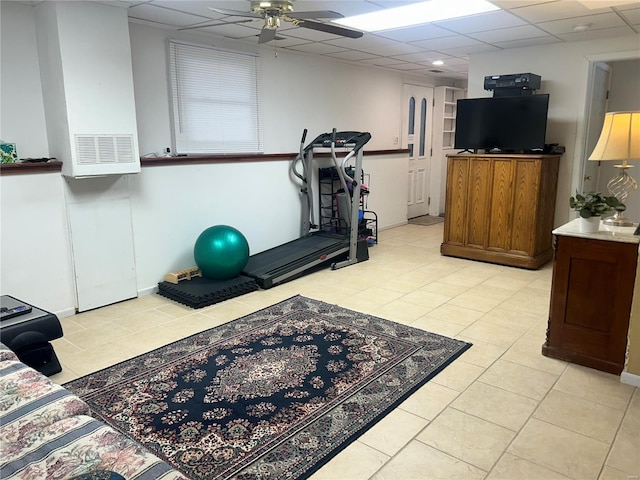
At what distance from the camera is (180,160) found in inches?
179

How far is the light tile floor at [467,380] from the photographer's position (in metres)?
2.13

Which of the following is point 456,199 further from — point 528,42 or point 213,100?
point 213,100

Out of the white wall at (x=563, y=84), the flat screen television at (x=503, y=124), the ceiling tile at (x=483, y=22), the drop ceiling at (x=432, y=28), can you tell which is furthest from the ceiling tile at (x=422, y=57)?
the ceiling tile at (x=483, y=22)

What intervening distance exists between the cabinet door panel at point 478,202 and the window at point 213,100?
2.57 metres

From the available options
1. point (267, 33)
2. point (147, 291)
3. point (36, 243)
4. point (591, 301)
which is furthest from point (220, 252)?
point (591, 301)

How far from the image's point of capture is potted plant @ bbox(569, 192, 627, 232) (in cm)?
292

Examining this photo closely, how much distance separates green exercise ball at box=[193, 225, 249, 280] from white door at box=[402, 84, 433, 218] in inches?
174

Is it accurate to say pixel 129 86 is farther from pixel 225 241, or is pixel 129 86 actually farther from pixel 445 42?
pixel 445 42

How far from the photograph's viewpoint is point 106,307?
415cm

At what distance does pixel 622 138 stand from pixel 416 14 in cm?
208

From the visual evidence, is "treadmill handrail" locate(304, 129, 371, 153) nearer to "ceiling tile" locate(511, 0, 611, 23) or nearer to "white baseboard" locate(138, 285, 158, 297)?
"ceiling tile" locate(511, 0, 611, 23)

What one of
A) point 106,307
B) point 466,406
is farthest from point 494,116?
point 106,307

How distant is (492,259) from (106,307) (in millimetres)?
4171

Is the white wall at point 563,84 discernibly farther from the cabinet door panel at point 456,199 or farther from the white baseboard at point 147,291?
the white baseboard at point 147,291
